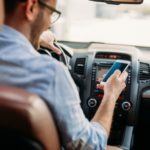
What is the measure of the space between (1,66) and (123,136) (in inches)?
53.1

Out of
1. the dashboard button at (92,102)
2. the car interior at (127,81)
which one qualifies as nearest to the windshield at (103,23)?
the car interior at (127,81)

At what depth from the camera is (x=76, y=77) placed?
297 centimetres

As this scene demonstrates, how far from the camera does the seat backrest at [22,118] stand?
152 centimetres

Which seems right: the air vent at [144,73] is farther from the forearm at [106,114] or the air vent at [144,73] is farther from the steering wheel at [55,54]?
the forearm at [106,114]

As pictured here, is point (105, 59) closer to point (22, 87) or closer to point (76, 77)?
point (76, 77)

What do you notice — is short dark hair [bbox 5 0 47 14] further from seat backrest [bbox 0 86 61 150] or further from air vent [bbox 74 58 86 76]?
air vent [bbox 74 58 86 76]

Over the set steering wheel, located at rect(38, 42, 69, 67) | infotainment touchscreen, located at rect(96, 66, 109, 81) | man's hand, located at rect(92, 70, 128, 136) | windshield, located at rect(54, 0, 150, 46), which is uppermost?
windshield, located at rect(54, 0, 150, 46)

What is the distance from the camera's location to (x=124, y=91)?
2.85 m

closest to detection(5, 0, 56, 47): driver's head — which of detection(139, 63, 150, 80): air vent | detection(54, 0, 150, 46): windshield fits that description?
detection(139, 63, 150, 80): air vent

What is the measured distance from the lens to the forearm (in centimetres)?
198

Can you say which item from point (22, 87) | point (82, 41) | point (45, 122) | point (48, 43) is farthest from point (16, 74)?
point (82, 41)

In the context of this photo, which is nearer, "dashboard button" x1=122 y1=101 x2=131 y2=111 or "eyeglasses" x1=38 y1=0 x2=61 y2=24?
"eyeglasses" x1=38 y1=0 x2=61 y2=24

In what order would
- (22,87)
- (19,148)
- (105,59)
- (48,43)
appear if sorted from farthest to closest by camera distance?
(105,59) < (48,43) < (22,87) < (19,148)

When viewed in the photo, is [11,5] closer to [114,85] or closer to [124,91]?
[114,85]
